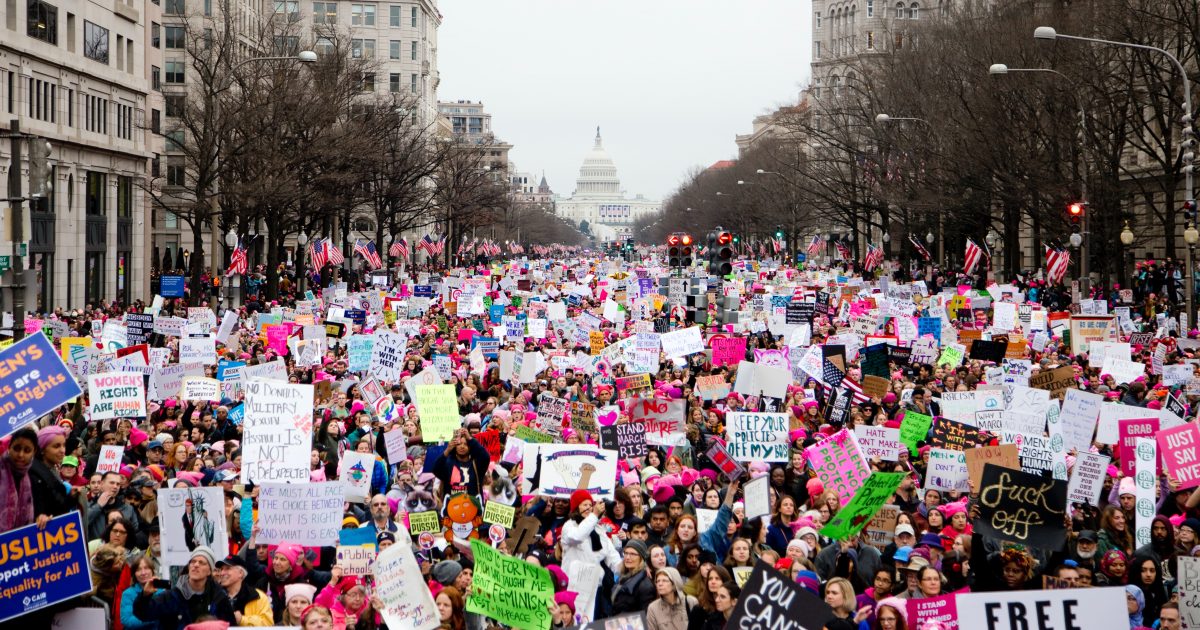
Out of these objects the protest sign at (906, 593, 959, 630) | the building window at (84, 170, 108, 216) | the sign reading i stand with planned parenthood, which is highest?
the building window at (84, 170, 108, 216)

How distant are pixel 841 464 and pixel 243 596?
5083mm

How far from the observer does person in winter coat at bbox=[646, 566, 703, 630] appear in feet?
32.1

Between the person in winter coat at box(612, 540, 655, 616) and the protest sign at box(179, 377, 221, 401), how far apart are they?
8487mm

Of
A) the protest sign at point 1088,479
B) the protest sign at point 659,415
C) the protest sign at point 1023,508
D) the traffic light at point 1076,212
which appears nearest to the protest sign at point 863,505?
the protest sign at point 1023,508

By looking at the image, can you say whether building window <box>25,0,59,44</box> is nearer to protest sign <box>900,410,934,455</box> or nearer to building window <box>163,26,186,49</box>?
protest sign <box>900,410,934,455</box>

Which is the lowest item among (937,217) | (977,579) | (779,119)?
(977,579)

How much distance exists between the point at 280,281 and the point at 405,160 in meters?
8.06

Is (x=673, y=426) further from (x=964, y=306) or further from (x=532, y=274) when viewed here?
(x=532, y=274)

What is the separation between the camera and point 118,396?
16688mm

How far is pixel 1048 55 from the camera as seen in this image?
136 feet

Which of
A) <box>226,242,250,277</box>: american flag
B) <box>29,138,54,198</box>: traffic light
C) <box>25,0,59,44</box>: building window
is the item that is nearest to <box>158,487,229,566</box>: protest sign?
<box>29,138,54,198</box>: traffic light

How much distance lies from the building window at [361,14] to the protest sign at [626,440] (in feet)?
335

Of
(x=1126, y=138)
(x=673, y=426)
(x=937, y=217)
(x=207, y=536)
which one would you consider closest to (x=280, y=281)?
(x=937, y=217)

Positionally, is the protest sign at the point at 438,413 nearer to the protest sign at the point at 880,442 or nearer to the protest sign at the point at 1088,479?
the protest sign at the point at 880,442
